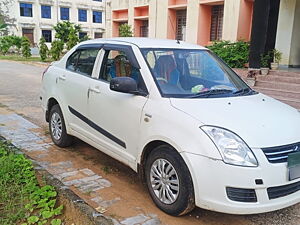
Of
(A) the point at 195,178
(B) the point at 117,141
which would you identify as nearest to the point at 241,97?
(A) the point at 195,178

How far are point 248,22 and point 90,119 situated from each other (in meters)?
12.0

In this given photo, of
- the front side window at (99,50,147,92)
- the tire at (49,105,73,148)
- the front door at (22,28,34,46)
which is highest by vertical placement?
the front door at (22,28,34,46)

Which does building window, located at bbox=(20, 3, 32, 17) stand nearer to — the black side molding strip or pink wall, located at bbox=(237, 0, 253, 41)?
pink wall, located at bbox=(237, 0, 253, 41)

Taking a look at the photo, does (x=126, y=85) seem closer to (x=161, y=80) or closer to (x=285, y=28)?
(x=161, y=80)

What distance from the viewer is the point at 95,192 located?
3.57 m

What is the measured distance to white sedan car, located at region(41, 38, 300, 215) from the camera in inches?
105

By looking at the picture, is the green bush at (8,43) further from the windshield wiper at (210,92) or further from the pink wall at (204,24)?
the windshield wiper at (210,92)

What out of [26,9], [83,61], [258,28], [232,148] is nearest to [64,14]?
[26,9]

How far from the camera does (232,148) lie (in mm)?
2678

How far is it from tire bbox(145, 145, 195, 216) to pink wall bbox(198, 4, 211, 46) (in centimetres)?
1344

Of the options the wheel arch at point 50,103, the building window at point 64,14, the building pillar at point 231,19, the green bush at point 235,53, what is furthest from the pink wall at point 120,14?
the building window at point 64,14

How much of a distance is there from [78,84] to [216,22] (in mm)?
12871

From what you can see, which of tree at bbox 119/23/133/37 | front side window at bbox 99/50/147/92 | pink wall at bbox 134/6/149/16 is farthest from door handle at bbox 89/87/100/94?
pink wall at bbox 134/6/149/16

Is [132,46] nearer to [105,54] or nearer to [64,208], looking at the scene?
[105,54]
